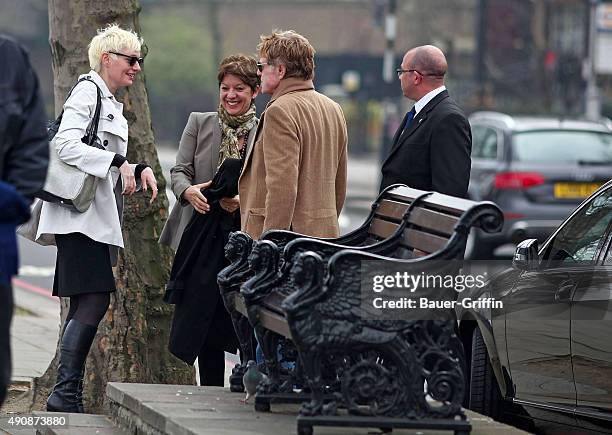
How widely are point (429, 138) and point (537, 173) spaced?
10200mm

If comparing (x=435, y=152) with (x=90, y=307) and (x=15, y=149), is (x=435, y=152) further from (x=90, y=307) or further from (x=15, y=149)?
(x=15, y=149)

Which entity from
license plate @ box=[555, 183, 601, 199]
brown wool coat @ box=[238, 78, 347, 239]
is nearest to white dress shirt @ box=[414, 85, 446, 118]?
brown wool coat @ box=[238, 78, 347, 239]

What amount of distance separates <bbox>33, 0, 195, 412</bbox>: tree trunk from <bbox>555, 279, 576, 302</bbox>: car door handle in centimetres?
215

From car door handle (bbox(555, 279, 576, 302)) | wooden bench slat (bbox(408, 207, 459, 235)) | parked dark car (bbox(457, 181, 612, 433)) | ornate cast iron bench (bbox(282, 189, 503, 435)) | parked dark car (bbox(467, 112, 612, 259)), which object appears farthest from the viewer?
parked dark car (bbox(467, 112, 612, 259))

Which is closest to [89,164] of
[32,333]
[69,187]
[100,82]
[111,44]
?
[69,187]

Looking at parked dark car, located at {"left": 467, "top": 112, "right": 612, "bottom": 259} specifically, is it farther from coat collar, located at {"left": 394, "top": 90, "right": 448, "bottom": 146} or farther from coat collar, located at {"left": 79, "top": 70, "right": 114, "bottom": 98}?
coat collar, located at {"left": 79, "top": 70, "right": 114, "bottom": 98}

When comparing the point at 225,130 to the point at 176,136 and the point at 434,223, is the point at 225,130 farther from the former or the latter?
the point at 176,136

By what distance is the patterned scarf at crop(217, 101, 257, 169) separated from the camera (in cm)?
728

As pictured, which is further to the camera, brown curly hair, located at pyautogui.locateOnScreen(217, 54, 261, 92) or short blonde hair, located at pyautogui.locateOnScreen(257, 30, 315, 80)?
brown curly hair, located at pyautogui.locateOnScreen(217, 54, 261, 92)

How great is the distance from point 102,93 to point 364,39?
5321 cm

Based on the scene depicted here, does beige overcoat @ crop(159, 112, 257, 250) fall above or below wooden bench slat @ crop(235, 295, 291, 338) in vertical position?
above

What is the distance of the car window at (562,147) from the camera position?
678 inches

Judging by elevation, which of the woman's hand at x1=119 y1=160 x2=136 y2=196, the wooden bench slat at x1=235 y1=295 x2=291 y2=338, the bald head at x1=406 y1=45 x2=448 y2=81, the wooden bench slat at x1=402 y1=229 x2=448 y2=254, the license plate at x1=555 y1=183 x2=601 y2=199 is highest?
the license plate at x1=555 y1=183 x2=601 y2=199

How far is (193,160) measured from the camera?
7.45m
